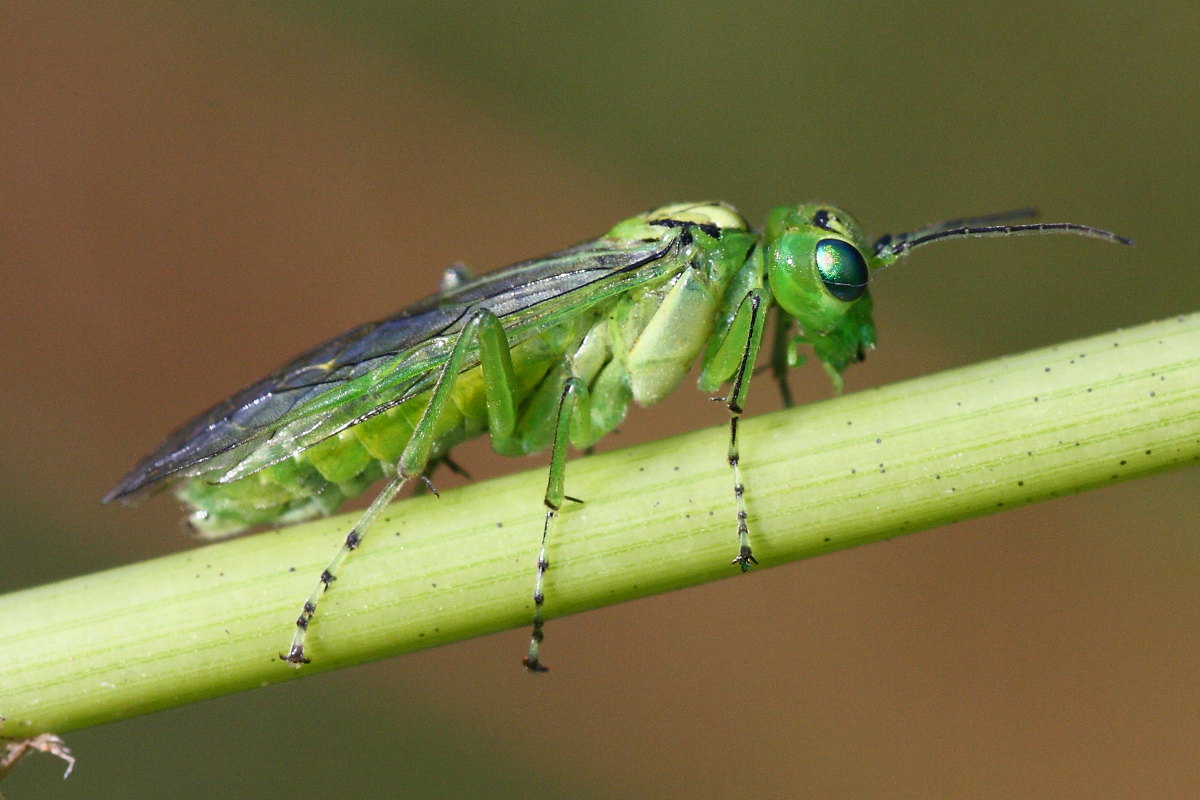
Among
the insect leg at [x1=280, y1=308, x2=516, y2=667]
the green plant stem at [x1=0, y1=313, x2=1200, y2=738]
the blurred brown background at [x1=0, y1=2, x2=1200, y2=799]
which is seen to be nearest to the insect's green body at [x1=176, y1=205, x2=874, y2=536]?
the insect leg at [x1=280, y1=308, x2=516, y2=667]

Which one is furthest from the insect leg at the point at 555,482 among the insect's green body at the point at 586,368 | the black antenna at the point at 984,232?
the black antenna at the point at 984,232

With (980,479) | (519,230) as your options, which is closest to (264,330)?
(519,230)

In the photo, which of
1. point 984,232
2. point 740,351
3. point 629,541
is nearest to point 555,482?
point 629,541

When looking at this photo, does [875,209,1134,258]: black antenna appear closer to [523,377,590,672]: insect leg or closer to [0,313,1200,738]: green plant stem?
[0,313,1200,738]: green plant stem

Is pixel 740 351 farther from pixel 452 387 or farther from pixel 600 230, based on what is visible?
pixel 600 230

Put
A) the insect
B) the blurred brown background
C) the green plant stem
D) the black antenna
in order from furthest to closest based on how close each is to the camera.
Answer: the blurred brown background → the insect → the black antenna → the green plant stem

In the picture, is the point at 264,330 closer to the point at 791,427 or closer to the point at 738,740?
the point at 738,740

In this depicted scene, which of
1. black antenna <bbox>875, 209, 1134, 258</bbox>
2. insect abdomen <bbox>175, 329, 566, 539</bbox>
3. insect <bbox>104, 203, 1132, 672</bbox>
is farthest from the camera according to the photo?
insect abdomen <bbox>175, 329, 566, 539</bbox>

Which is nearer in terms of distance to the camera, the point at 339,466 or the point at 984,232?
the point at 984,232
